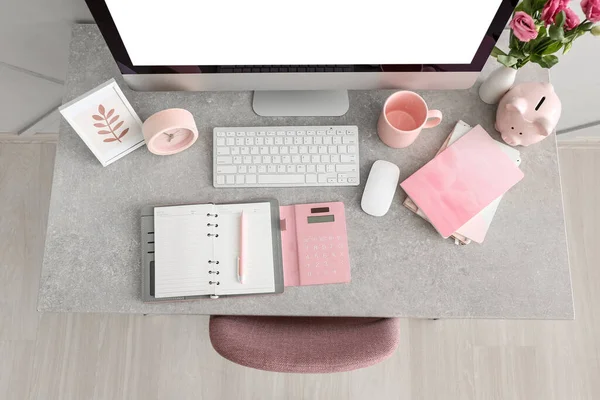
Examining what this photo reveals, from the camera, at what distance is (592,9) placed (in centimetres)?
74

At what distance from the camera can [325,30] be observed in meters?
0.74

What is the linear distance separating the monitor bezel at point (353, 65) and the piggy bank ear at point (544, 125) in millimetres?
149

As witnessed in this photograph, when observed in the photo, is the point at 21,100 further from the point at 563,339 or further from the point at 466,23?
the point at 563,339

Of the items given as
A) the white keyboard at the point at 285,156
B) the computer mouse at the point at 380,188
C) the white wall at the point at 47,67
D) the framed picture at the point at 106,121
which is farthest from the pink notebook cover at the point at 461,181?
the framed picture at the point at 106,121

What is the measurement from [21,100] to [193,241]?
867 millimetres

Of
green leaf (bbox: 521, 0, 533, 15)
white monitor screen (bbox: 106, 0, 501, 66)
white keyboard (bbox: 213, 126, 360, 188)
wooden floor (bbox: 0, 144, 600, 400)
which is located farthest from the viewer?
wooden floor (bbox: 0, 144, 600, 400)

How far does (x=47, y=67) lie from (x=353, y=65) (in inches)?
32.7

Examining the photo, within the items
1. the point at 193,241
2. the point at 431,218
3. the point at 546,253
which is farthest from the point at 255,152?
the point at 546,253

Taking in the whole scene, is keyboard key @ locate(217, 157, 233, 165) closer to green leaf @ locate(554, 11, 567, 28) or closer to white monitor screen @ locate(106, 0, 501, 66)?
white monitor screen @ locate(106, 0, 501, 66)

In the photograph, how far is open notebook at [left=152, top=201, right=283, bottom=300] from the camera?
864 millimetres

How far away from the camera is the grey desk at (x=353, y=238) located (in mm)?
870

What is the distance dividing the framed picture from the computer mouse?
0.44m

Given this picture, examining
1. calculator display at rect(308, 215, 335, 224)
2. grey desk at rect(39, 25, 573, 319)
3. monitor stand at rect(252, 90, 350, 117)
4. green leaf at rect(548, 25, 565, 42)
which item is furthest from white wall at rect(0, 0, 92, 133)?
green leaf at rect(548, 25, 565, 42)

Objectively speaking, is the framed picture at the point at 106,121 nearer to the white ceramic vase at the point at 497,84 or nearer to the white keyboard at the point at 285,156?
the white keyboard at the point at 285,156
